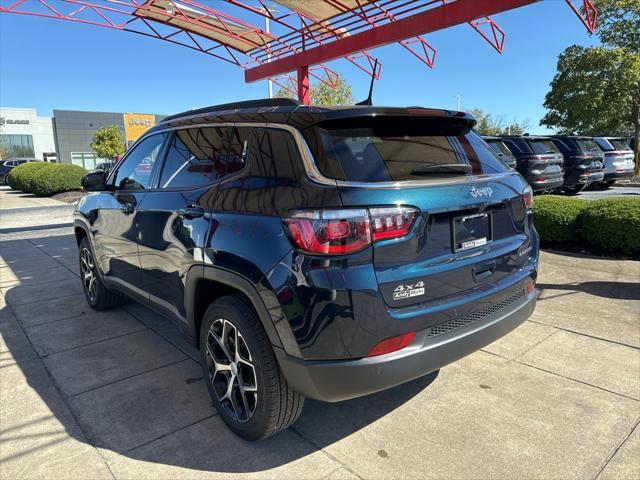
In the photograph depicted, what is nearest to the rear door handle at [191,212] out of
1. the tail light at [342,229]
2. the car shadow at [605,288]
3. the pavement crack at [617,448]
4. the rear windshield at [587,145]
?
the tail light at [342,229]

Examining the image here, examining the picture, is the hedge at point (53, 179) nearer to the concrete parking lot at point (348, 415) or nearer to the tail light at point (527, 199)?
the concrete parking lot at point (348, 415)

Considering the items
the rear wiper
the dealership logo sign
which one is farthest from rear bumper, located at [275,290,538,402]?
the dealership logo sign

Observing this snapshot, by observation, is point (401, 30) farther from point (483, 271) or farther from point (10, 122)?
point (10, 122)

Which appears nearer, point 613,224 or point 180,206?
point 180,206

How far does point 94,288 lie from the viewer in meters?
4.86

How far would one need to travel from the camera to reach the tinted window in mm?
2705

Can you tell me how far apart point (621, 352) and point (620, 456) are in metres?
1.42

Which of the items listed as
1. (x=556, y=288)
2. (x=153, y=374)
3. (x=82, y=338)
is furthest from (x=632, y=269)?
(x=82, y=338)

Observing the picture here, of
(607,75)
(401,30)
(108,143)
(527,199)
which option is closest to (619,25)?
(607,75)

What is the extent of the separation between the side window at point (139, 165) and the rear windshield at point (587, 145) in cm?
1369

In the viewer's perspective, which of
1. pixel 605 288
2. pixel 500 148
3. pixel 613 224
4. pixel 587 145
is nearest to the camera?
pixel 605 288

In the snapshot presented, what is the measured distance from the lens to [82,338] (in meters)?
4.23

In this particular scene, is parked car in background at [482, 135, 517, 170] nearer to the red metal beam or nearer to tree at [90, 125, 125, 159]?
the red metal beam

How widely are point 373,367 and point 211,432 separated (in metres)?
1.26
